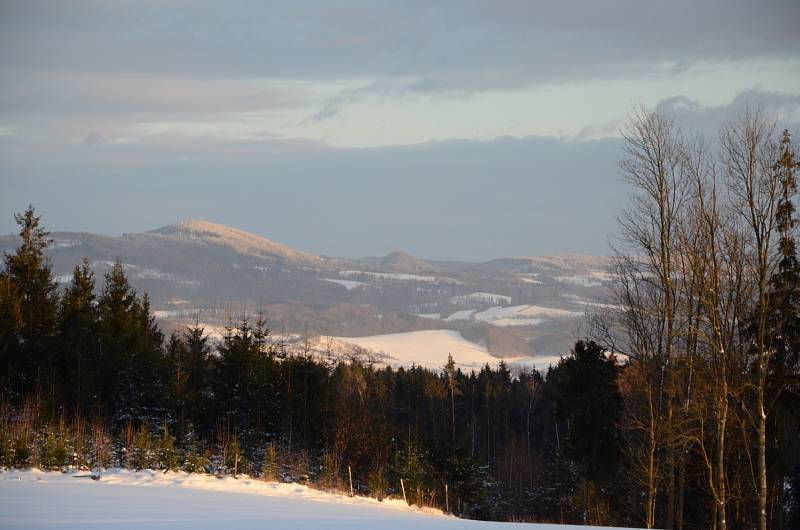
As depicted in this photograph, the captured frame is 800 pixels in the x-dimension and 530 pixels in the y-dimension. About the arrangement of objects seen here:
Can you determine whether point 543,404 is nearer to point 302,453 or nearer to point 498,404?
point 498,404

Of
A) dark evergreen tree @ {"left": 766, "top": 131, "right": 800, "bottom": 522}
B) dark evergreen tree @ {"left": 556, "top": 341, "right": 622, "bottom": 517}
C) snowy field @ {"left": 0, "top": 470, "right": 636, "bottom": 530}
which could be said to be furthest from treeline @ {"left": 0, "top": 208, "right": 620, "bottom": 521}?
dark evergreen tree @ {"left": 766, "top": 131, "right": 800, "bottom": 522}

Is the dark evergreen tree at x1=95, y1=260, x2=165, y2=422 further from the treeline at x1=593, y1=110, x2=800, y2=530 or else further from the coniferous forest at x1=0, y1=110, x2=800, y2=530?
the treeline at x1=593, y1=110, x2=800, y2=530

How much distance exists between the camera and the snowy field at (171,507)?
46.1 feet

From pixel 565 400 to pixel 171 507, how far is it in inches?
817

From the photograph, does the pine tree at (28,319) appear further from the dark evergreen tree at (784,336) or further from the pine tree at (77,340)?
the dark evergreen tree at (784,336)

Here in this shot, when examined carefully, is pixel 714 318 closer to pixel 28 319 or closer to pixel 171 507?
pixel 171 507

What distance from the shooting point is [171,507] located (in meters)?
16.3

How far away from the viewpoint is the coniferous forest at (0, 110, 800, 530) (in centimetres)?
1747

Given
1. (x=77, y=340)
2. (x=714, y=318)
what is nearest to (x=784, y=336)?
(x=714, y=318)

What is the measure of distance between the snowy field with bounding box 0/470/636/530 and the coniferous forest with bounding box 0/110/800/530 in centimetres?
286

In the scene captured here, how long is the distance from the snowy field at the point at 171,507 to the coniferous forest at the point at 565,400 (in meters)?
2.86

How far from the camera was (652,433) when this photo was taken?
18.4 meters

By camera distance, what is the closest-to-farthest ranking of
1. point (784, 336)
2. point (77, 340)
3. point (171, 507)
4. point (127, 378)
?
point (171, 507) → point (784, 336) → point (127, 378) → point (77, 340)

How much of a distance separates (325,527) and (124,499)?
17.6 feet
